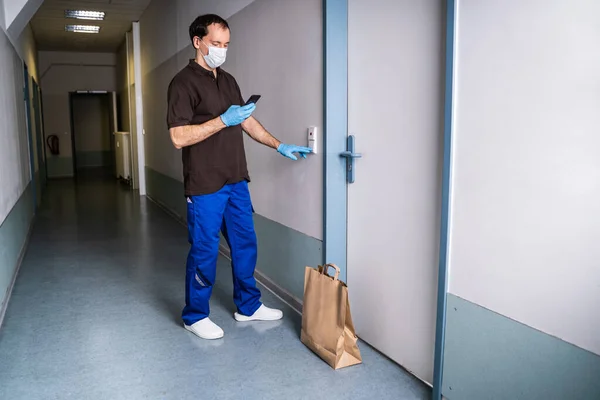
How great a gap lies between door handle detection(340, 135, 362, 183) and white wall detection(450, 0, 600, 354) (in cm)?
82

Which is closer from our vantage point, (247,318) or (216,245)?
(216,245)

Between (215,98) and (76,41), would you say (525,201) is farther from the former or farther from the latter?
(76,41)

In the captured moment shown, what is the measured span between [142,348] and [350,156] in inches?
60.0

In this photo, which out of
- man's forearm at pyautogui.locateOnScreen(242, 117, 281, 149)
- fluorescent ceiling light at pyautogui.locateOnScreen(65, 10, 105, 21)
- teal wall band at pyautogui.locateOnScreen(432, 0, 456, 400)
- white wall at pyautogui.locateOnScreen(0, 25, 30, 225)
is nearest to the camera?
teal wall band at pyautogui.locateOnScreen(432, 0, 456, 400)

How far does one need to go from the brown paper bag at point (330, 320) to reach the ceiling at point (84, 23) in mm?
6829

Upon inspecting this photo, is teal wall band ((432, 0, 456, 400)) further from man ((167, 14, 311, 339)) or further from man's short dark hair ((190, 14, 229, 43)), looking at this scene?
man's short dark hair ((190, 14, 229, 43))

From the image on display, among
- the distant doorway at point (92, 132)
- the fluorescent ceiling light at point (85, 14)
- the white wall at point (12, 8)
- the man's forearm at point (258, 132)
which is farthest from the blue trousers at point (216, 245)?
the distant doorway at point (92, 132)

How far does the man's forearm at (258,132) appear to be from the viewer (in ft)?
10.1

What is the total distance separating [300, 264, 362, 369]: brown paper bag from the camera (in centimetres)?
250

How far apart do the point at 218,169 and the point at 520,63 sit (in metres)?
1.64

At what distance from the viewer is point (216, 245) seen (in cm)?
291

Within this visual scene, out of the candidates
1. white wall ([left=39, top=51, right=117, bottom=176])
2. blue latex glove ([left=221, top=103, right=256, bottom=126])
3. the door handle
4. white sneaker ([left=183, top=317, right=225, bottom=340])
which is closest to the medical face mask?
blue latex glove ([left=221, top=103, right=256, bottom=126])

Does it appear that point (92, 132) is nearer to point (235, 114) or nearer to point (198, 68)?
point (198, 68)

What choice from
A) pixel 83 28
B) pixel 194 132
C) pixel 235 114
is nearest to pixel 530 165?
pixel 235 114
